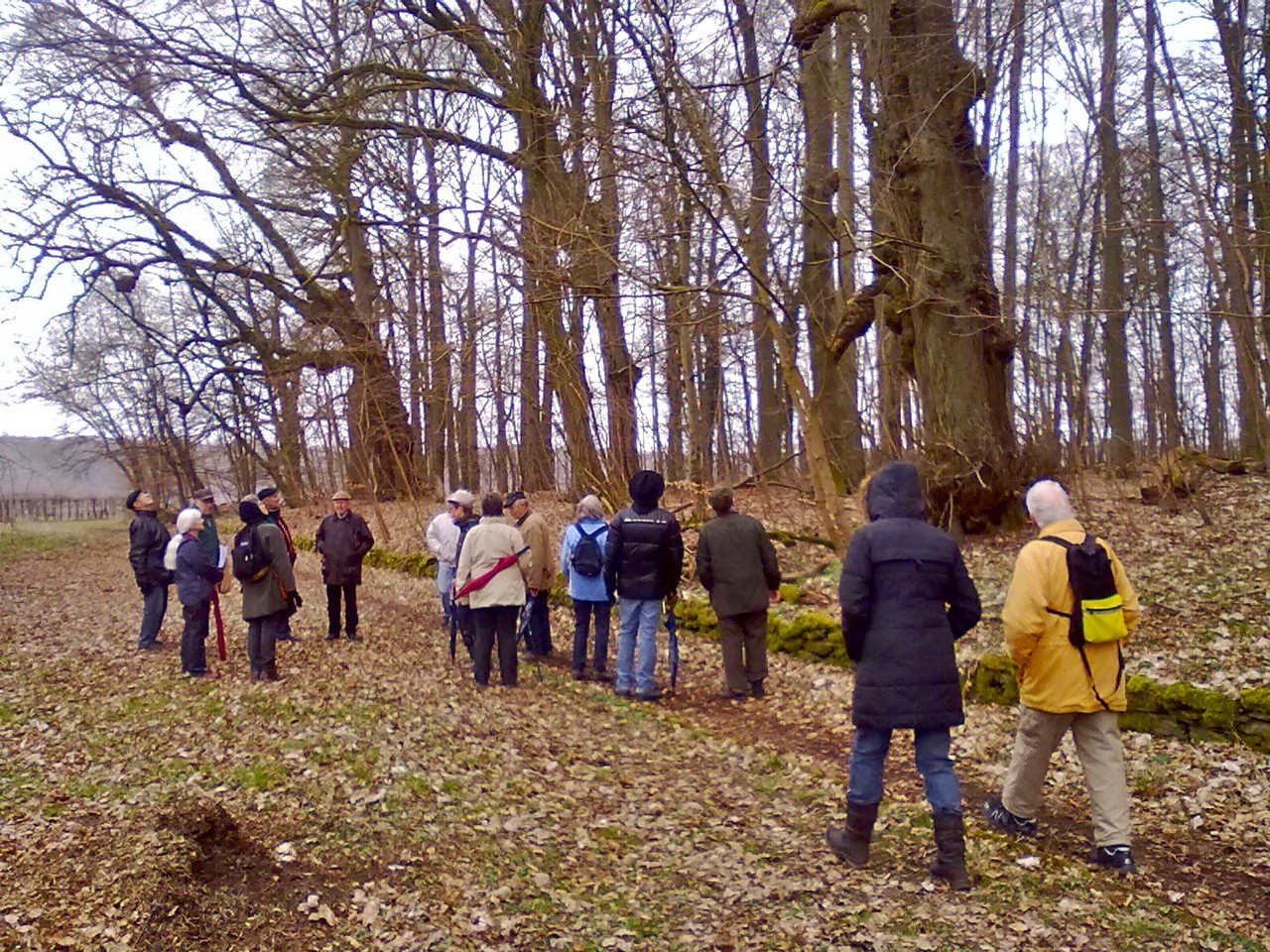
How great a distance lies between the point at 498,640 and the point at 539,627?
5.63ft

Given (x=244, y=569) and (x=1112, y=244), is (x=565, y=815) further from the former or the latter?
(x=1112, y=244)

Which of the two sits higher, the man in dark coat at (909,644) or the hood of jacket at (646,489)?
the hood of jacket at (646,489)

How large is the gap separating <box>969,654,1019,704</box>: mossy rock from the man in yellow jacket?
297cm

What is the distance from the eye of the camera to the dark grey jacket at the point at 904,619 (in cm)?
502

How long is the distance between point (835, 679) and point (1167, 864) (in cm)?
430

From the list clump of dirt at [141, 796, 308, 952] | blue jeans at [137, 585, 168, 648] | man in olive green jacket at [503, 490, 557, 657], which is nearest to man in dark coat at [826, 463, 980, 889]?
clump of dirt at [141, 796, 308, 952]

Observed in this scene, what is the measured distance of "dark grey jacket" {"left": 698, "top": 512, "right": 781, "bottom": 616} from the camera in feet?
30.0

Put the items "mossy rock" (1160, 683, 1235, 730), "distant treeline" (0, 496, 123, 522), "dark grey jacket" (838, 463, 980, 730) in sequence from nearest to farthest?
"dark grey jacket" (838, 463, 980, 730) < "mossy rock" (1160, 683, 1235, 730) < "distant treeline" (0, 496, 123, 522)

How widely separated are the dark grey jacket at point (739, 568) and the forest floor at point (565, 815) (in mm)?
967

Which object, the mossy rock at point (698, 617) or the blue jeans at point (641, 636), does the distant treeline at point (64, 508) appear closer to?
the mossy rock at point (698, 617)

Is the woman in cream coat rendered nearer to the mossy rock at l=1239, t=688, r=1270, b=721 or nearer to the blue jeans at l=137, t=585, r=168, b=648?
the blue jeans at l=137, t=585, r=168, b=648

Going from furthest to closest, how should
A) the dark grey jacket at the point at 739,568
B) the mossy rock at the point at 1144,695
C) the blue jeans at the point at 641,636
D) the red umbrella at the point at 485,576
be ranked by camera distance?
1. the red umbrella at the point at 485,576
2. the blue jeans at the point at 641,636
3. the dark grey jacket at the point at 739,568
4. the mossy rock at the point at 1144,695

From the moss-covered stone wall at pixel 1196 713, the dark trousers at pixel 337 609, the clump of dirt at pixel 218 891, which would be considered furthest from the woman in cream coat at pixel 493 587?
the moss-covered stone wall at pixel 1196 713

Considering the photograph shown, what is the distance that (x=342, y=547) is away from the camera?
11.8 meters
